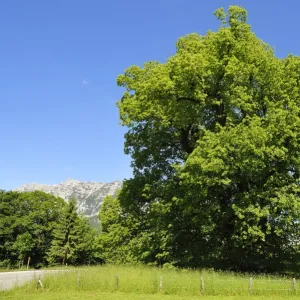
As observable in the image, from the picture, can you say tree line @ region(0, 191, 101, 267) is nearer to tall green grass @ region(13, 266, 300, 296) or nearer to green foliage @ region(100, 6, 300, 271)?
green foliage @ region(100, 6, 300, 271)

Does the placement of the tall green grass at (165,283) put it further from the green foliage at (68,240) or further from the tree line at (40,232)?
the tree line at (40,232)

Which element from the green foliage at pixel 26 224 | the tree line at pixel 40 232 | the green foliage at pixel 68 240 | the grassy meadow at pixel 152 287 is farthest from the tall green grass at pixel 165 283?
the green foliage at pixel 26 224

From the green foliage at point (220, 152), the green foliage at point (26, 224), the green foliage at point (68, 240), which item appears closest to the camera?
the green foliage at point (220, 152)

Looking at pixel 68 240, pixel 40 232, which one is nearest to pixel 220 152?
pixel 68 240

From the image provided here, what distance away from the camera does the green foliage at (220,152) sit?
21.3 meters

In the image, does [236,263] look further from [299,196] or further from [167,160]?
[167,160]

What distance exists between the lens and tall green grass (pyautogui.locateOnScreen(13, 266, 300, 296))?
1869 cm

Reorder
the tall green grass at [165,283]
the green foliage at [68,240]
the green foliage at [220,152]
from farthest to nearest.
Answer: the green foliage at [68,240], the green foliage at [220,152], the tall green grass at [165,283]

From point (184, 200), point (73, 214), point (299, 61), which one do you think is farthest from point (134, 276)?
point (73, 214)

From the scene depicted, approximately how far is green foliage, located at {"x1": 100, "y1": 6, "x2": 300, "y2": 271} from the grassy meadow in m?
3.29

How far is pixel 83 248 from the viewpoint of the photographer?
63.5 m

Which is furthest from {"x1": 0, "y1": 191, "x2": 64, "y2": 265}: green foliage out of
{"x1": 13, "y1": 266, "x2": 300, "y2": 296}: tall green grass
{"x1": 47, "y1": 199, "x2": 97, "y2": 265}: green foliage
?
{"x1": 13, "y1": 266, "x2": 300, "y2": 296}: tall green grass

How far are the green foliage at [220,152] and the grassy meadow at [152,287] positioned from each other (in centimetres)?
329

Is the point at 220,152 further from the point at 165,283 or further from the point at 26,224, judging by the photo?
the point at 26,224
